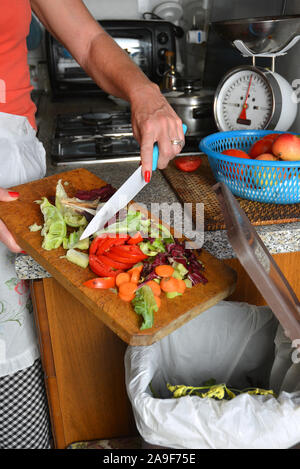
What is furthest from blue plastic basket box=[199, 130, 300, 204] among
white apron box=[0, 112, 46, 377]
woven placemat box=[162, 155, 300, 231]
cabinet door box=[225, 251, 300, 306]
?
white apron box=[0, 112, 46, 377]

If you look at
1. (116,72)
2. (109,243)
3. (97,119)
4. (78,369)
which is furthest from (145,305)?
(97,119)

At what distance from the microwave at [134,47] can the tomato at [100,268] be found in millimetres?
1578

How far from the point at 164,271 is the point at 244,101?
2.26ft

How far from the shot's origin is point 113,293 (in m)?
0.80

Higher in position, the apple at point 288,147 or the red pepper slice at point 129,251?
the apple at point 288,147

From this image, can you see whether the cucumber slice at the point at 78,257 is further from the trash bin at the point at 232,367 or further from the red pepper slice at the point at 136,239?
the trash bin at the point at 232,367

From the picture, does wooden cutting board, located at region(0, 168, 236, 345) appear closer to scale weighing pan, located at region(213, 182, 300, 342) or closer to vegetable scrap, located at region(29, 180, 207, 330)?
vegetable scrap, located at region(29, 180, 207, 330)

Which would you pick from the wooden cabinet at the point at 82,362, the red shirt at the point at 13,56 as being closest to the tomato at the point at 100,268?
the wooden cabinet at the point at 82,362

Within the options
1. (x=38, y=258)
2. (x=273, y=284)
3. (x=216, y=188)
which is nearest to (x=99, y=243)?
(x=38, y=258)

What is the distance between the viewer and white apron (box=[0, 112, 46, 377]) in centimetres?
108

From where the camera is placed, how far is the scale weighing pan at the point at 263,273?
0.67 meters

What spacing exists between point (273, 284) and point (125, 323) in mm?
244

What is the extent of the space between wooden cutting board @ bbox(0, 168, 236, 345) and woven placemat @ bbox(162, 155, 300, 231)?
0.15 m
